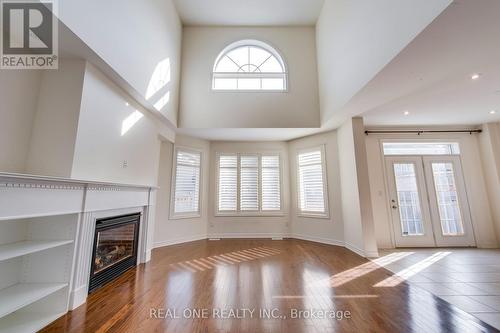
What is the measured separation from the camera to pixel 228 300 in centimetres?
226

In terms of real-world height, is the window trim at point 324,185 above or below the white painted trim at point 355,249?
above

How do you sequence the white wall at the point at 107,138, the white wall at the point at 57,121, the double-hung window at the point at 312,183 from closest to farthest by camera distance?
the white wall at the point at 57,121 < the white wall at the point at 107,138 < the double-hung window at the point at 312,183

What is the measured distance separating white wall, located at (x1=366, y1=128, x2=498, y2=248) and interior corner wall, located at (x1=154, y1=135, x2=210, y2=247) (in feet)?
14.1

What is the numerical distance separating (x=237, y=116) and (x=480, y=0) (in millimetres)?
3839

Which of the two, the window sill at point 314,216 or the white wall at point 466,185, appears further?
the window sill at point 314,216

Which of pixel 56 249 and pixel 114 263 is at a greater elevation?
pixel 56 249

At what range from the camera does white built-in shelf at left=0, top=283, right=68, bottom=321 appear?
1.63 metres

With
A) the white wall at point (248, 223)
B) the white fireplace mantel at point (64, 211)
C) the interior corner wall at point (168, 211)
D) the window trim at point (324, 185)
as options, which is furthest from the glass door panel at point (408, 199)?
the white fireplace mantel at point (64, 211)

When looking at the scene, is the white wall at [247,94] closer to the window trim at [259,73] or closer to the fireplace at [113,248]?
the window trim at [259,73]

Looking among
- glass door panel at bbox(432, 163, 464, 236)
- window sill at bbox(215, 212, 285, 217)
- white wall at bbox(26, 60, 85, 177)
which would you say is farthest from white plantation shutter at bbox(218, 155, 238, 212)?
glass door panel at bbox(432, 163, 464, 236)

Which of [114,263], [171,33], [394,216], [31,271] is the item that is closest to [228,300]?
[114,263]

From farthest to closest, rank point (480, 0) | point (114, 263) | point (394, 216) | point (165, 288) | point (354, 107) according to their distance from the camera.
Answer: point (394, 216) < point (354, 107) < point (114, 263) < point (165, 288) < point (480, 0)

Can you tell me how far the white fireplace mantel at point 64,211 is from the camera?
1.63 m

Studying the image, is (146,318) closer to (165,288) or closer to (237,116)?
(165,288)
